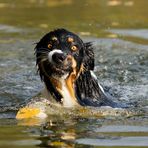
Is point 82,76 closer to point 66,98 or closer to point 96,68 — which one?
point 66,98

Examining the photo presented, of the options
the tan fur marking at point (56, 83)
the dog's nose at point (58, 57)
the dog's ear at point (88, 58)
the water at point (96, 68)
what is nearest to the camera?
the water at point (96, 68)

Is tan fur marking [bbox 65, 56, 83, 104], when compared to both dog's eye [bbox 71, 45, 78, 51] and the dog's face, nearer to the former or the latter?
the dog's face

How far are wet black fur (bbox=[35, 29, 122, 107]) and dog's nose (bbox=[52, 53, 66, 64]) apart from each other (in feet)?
0.32

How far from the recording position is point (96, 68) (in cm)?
999

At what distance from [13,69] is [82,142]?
4.39m

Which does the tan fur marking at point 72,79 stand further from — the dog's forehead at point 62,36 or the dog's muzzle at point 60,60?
the dog's forehead at point 62,36

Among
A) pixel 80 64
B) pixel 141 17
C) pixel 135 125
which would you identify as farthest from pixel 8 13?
pixel 135 125

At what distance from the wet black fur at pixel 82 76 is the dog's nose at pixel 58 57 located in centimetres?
10

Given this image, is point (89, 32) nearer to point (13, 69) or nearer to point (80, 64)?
point (13, 69)

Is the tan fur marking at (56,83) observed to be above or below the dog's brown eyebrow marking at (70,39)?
below

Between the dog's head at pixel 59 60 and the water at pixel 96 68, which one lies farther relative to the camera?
the dog's head at pixel 59 60

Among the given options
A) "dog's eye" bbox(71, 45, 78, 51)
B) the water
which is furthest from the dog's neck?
"dog's eye" bbox(71, 45, 78, 51)

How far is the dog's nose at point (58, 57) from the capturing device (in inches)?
269

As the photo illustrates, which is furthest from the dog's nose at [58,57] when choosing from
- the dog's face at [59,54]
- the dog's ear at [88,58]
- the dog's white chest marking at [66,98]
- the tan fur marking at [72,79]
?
the dog's ear at [88,58]
